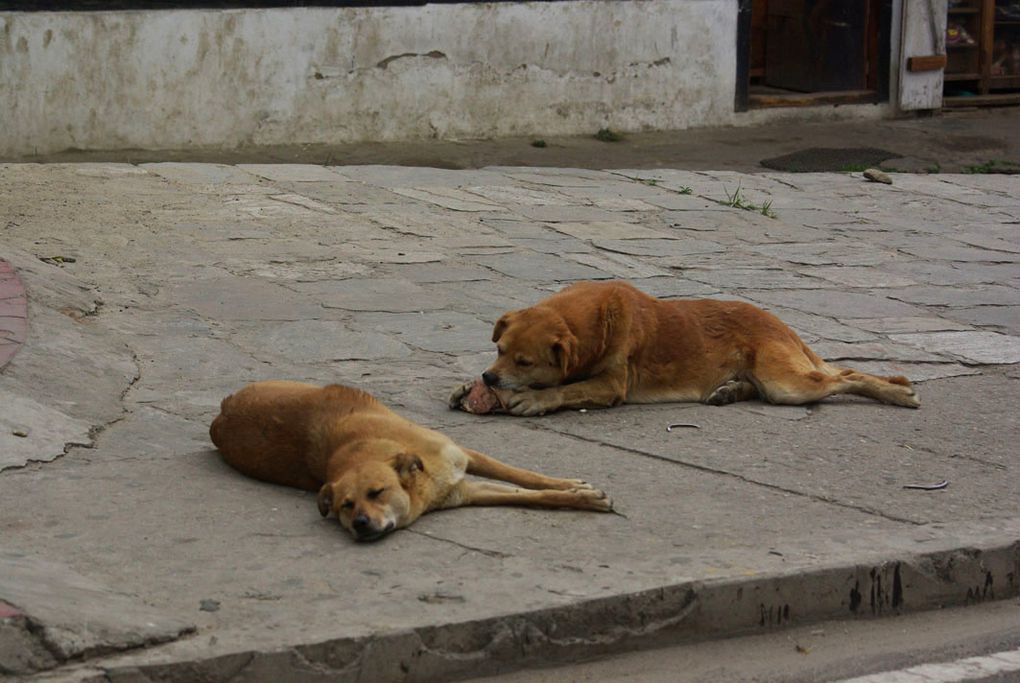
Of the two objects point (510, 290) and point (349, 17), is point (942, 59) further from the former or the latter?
point (510, 290)

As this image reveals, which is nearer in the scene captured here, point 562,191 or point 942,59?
point 562,191

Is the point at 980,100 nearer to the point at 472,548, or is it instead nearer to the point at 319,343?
the point at 319,343

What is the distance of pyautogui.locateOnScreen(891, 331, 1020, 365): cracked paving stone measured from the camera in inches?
→ 292

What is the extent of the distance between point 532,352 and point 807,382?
4.05 feet

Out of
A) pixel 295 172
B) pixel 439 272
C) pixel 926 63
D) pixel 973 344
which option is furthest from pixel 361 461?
pixel 926 63

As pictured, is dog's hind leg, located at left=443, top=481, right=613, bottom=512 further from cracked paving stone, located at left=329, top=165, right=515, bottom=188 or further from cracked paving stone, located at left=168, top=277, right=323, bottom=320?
cracked paving stone, located at left=329, top=165, right=515, bottom=188

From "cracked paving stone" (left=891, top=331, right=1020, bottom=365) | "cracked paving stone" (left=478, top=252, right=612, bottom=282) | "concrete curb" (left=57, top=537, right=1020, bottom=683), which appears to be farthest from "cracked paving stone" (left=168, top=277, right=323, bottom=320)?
"concrete curb" (left=57, top=537, right=1020, bottom=683)

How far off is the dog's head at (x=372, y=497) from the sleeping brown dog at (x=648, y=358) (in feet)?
4.63

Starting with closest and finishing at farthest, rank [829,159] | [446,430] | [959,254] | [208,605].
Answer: [208,605] → [446,430] → [959,254] → [829,159]

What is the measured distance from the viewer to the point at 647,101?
15531 millimetres

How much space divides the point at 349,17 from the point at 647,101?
3.44 m

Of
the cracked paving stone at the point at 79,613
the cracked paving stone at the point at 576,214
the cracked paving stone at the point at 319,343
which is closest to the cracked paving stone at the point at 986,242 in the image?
the cracked paving stone at the point at 576,214

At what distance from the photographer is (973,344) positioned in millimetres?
7664

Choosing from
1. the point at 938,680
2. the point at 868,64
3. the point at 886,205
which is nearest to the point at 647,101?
the point at 868,64
